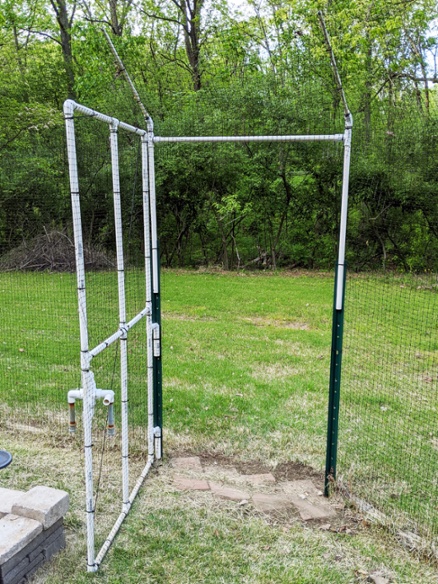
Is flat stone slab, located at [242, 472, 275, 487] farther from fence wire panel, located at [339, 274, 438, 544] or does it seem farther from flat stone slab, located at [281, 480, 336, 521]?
fence wire panel, located at [339, 274, 438, 544]

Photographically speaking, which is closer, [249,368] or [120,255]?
[120,255]

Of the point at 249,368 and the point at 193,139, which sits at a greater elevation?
the point at 193,139

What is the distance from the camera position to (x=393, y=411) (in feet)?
13.3

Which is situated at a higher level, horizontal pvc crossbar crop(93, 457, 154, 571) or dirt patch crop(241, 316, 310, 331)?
horizontal pvc crossbar crop(93, 457, 154, 571)

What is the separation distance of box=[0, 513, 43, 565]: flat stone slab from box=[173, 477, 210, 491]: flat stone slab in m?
1.00

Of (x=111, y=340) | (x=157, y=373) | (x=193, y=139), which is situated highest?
(x=193, y=139)

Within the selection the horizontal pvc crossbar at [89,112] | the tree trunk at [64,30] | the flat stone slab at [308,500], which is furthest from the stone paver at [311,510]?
the tree trunk at [64,30]

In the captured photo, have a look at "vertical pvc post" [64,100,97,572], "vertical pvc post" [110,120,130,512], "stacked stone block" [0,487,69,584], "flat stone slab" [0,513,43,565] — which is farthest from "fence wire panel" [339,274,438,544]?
"flat stone slab" [0,513,43,565]

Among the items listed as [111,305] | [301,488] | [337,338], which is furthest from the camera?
[111,305]

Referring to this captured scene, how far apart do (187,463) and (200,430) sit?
418 mm

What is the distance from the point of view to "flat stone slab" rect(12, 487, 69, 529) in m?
2.28

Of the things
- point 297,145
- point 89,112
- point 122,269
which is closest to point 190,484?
point 122,269

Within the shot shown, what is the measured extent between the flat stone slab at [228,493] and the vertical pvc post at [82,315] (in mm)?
911

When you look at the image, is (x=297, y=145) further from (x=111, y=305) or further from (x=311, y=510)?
(x=311, y=510)
